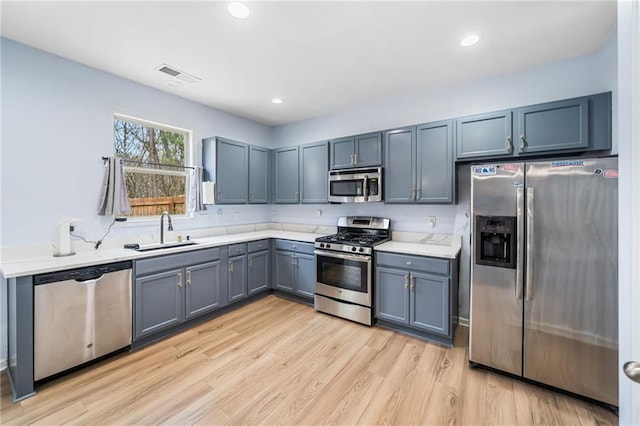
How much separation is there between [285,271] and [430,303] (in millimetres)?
1989

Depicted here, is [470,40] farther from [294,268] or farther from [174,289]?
[174,289]

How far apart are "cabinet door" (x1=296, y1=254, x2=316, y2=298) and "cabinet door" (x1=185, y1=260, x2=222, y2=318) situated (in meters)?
1.04

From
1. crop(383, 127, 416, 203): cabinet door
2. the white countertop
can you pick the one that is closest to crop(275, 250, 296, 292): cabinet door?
the white countertop

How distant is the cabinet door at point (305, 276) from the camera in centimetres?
358

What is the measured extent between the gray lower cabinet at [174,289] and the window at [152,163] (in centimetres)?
86

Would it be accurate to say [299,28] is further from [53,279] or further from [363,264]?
[53,279]

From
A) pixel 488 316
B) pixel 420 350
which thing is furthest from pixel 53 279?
pixel 488 316

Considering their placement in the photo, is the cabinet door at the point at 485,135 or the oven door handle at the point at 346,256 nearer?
the cabinet door at the point at 485,135

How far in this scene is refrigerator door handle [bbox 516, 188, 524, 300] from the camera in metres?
2.09

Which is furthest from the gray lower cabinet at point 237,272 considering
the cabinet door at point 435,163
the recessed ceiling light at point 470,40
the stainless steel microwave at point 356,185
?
the recessed ceiling light at point 470,40

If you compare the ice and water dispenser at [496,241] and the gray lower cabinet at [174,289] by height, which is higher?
the ice and water dispenser at [496,241]

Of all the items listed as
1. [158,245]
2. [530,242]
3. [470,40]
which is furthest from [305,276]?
[470,40]

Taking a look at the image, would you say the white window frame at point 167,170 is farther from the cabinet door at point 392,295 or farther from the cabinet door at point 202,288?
the cabinet door at point 392,295

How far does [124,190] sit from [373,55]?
288 cm
